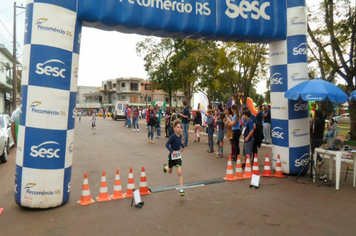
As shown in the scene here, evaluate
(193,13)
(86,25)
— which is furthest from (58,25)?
(193,13)

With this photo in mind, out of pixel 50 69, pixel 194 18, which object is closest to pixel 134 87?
pixel 194 18

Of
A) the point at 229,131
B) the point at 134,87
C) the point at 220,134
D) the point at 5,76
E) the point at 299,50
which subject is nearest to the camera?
the point at 299,50

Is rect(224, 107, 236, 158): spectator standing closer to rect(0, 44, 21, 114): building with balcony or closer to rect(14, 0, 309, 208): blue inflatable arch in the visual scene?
rect(14, 0, 309, 208): blue inflatable arch

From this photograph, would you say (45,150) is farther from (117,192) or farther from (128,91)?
(128,91)

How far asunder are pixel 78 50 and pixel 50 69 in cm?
76

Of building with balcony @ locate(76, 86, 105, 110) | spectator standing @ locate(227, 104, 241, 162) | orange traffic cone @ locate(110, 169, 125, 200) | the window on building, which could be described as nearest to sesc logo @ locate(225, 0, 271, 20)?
spectator standing @ locate(227, 104, 241, 162)

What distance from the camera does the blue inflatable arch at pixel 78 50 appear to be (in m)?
4.54

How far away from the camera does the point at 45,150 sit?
4.58 metres

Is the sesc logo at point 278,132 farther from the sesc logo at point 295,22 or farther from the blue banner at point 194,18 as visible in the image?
the sesc logo at point 295,22

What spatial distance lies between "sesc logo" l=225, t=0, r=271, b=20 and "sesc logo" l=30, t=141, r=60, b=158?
16.5 feet

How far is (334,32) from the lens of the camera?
12.9 meters

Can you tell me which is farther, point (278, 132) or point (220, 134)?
point (220, 134)

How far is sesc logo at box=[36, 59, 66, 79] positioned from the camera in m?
4.53

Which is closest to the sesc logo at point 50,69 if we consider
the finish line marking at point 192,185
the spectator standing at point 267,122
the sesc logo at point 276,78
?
the finish line marking at point 192,185
